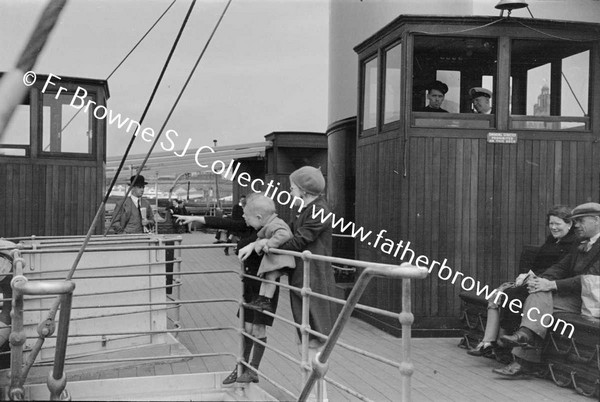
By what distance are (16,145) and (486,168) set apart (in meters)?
7.03

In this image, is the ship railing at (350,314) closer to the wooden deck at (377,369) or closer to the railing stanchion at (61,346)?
the wooden deck at (377,369)

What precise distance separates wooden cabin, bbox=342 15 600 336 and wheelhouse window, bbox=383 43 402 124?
0.05 m

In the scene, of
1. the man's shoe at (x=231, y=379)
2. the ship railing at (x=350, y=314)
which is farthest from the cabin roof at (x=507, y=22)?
the man's shoe at (x=231, y=379)

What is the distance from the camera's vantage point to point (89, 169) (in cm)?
1099

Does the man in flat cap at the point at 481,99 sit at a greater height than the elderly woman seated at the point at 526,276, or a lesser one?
greater

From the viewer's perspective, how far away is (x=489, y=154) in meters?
7.26

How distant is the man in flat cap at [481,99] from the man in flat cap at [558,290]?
226 centimetres

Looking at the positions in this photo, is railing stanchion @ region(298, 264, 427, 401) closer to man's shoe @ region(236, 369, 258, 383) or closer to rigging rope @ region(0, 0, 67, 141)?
man's shoe @ region(236, 369, 258, 383)

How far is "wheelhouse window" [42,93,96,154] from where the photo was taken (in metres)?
10.8

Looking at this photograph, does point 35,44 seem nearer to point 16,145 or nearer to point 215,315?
point 215,315

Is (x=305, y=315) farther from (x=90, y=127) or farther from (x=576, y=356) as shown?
(x=90, y=127)

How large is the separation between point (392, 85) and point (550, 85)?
1638mm

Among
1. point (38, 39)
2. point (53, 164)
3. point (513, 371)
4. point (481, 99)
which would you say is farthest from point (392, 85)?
point (38, 39)

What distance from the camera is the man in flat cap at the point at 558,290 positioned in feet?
17.2
